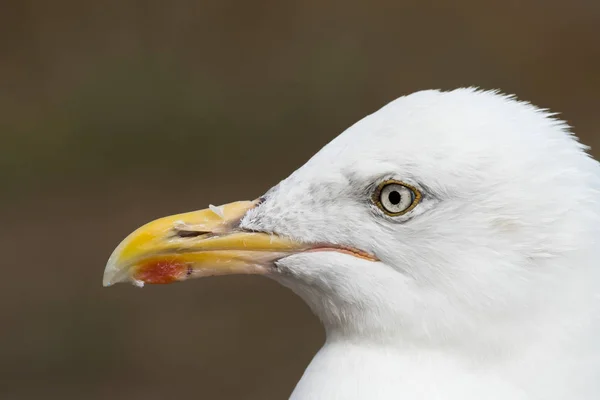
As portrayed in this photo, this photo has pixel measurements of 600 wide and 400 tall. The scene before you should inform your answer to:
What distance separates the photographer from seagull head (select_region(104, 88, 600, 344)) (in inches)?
82.4

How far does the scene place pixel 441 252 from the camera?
2.15m

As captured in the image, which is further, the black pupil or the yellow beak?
the yellow beak

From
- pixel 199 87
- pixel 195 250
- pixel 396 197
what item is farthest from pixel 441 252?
pixel 199 87

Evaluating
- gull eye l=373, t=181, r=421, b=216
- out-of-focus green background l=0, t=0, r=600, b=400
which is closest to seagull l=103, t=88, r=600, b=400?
gull eye l=373, t=181, r=421, b=216

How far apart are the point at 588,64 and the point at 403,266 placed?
5.43m

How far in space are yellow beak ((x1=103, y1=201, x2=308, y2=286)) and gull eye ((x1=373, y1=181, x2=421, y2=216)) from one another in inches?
8.6

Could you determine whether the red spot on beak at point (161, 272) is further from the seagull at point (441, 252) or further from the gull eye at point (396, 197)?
→ the gull eye at point (396, 197)

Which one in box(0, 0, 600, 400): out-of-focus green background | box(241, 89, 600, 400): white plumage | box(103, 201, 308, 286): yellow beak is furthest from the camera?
box(0, 0, 600, 400): out-of-focus green background

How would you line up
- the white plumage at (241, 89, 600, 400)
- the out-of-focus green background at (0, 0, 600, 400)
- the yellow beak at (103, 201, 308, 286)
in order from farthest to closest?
the out-of-focus green background at (0, 0, 600, 400) → the yellow beak at (103, 201, 308, 286) → the white plumage at (241, 89, 600, 400)

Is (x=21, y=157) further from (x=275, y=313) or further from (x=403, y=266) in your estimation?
(x=403, y=266)

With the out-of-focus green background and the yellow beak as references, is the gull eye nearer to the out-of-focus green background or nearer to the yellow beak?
the yellow beak

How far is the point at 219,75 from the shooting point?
7281 millimetres

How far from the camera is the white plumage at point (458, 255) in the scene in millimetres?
2082

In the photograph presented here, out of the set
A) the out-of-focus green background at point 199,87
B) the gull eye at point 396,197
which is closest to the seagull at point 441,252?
the gull eye at point 396,197
